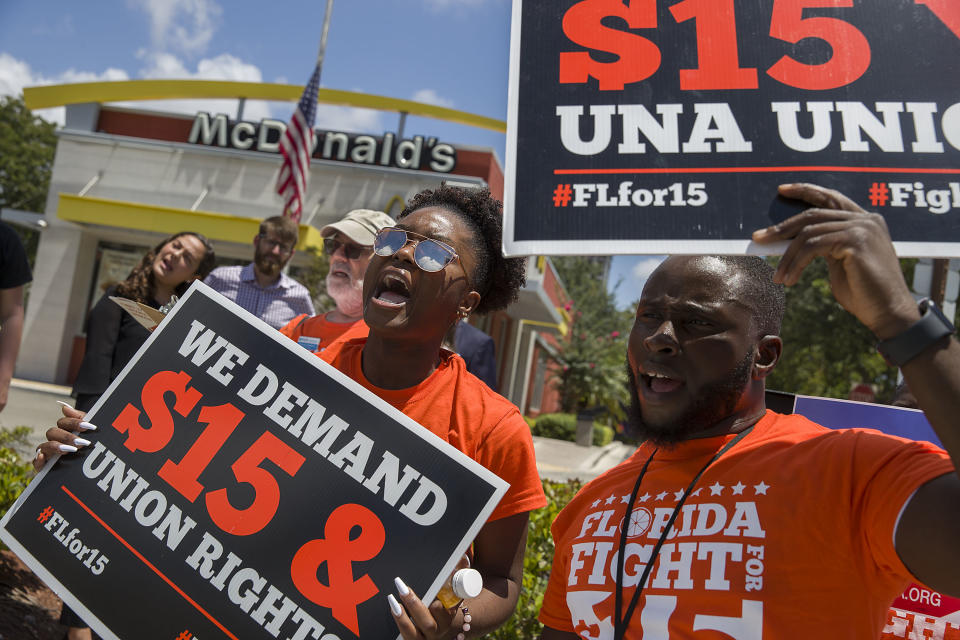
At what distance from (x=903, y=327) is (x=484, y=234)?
1341 millimetres

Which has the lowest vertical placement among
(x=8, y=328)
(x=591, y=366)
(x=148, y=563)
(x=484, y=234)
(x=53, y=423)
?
(x=53, y=423)

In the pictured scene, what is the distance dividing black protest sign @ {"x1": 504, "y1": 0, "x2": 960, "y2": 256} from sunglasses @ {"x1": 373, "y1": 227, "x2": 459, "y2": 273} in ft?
1.67

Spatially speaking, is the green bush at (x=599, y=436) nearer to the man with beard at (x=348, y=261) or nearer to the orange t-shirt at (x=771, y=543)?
the man with beard at (x=348, y=261)

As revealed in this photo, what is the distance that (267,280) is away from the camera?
5.05 meters

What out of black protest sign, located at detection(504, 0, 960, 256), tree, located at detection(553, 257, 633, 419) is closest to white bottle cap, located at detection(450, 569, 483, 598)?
black protest sign, located at detection(504, 0, 960, 256)

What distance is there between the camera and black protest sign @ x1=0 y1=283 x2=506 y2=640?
170 centimetres

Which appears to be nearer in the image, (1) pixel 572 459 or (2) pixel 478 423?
(2) pixel 478 423

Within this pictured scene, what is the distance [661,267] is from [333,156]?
1741 cm

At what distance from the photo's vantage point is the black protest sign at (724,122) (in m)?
1.52

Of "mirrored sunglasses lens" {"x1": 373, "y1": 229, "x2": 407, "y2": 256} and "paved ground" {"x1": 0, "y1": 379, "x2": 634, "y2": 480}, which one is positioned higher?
"mirrored sunglasses lens" {"x1": 373, "y1": 229, "x2": 407, "y2": 256}

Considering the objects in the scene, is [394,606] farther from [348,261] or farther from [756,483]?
[348,261]

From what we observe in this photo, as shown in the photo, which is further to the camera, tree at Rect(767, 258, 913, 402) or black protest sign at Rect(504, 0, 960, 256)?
tree at Rect(767, 258, 913, 402)

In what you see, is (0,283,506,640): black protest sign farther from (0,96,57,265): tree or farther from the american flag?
(0,96,57,265): tree

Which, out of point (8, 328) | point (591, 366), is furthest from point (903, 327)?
point (591, 366)
